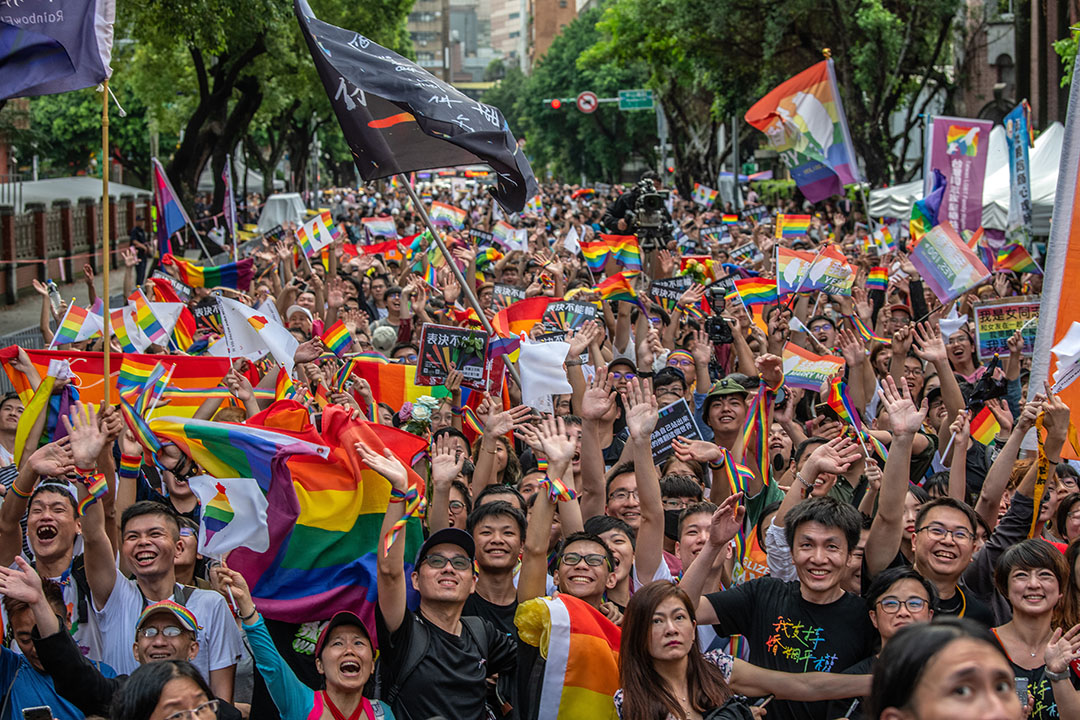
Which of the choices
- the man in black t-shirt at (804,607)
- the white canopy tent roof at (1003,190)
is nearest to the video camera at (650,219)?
the white canopy tent roof at (1003,190)

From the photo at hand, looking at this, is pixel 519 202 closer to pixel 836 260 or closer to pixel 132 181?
pixel 836 260

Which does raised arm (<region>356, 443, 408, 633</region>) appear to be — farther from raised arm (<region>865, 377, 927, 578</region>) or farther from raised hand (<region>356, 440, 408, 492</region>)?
raised arm (<region>865, 377, 927, 578</region>)

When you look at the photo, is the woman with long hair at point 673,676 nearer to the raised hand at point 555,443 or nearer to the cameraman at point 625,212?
the raised hand at point 555,443

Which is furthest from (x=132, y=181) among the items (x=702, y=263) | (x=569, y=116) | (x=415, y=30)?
(x=415, y=30)

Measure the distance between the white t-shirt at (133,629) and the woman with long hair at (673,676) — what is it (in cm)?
171

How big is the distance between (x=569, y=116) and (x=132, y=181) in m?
24.0

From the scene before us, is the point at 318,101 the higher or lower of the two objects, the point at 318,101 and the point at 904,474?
the higher

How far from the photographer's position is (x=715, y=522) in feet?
16.1

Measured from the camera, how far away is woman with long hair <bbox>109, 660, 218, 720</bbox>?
403 centimetres

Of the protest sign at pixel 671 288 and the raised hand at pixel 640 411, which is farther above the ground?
the protest sign at pixel 671 288

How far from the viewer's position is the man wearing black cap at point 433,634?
15.5ft

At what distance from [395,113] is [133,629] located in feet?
12.4

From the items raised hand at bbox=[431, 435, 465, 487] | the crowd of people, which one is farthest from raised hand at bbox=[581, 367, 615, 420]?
raised hand at bbox=[431, 435, 465, 487]

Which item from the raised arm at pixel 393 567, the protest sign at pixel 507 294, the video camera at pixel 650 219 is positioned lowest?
the raised arm at pixel 393 567
